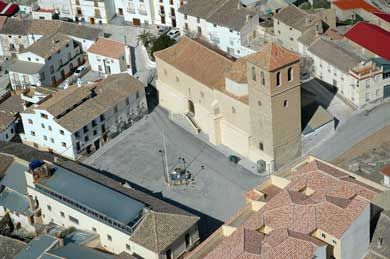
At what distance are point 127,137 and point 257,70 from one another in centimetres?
2009

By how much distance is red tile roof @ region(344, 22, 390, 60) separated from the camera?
102688mm

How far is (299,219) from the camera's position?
72875 mm

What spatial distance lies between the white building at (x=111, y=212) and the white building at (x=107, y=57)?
25.3m

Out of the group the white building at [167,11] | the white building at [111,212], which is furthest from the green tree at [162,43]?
the white building at [111,212]

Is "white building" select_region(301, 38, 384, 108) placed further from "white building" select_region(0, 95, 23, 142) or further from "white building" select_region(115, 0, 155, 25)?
"white building" select_region(0, 95, 23, 142)

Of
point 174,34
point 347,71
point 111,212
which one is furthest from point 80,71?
point 111,212

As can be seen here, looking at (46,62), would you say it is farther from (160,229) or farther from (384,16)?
(384,16)

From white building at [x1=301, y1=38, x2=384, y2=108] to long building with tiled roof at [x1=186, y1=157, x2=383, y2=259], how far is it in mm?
A: 21870

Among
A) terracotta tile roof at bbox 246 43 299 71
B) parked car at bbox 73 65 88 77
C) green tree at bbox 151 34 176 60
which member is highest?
terracotta tile roof at bbox 246 43 299 71

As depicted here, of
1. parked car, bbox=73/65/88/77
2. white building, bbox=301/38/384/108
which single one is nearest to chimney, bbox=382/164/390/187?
white building, bbox=301/38/384/108

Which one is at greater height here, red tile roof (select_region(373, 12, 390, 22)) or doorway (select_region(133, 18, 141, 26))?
red tile roof (select_region(373, 12, 390, 22))

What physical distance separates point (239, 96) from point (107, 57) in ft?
80.7

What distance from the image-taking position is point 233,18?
362 ft

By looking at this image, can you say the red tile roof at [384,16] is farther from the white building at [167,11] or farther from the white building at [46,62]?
the white building at [46,62]
